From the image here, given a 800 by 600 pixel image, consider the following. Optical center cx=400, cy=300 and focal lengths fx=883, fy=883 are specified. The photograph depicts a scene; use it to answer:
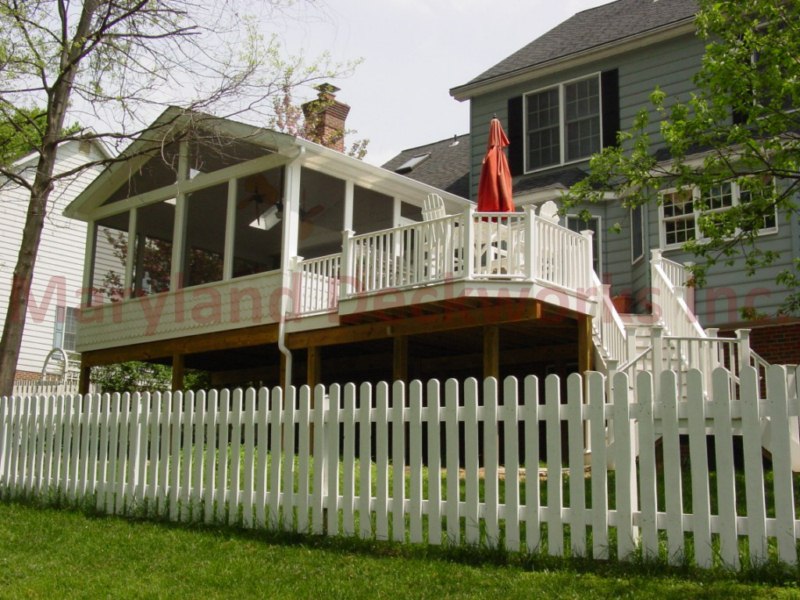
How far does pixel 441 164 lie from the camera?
21422 mm

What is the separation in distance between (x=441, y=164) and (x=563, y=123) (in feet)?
15.8

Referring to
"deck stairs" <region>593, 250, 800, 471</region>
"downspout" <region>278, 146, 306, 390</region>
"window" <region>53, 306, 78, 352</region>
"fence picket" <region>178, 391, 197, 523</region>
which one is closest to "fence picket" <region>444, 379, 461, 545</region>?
"fence picket" <region>178, 391, 197, 523</region>

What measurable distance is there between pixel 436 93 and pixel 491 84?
48.4 inches

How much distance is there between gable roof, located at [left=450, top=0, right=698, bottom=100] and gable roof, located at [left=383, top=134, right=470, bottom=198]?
1937 millimetres

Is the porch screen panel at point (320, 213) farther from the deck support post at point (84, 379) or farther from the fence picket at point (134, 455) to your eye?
the fence picket at point (134, 455)

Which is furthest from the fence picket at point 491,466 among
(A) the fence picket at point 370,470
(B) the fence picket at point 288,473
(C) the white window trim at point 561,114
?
(C) the white window trim at point 561,114

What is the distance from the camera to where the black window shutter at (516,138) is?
1766cm

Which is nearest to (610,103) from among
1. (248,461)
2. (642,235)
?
(642,235)

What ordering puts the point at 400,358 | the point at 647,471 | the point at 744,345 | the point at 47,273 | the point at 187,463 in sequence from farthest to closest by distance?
the point at 47,273
the point at 400,358
the point at 744,345
the point at 187,463
the point at 647,471

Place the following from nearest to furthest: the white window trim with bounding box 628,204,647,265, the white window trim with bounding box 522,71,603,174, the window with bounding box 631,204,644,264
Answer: the white window trim with bounding box 628,204,647,265, the window with bounding box 631,204,644,264, the white window trim with bounding box 522,71,603,174

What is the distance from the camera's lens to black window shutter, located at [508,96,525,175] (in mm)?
17656

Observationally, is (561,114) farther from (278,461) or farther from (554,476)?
(554,476)

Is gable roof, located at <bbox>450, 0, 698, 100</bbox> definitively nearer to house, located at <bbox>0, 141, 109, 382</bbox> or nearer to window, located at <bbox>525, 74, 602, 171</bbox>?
window, located at <bbox>525, 74, 602, 171</bbox>

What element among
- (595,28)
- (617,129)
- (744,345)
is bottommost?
(744,345)
